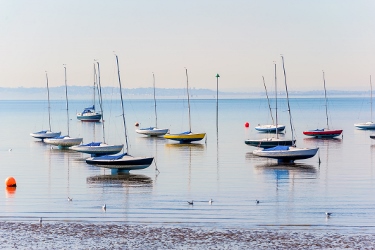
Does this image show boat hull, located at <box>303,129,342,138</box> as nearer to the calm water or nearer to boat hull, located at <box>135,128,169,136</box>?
the calm water

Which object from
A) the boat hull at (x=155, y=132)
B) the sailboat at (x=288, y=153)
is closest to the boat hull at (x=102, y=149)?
the sailboat at (x=288, y=153)

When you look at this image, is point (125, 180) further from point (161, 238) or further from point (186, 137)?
point (186, 137)

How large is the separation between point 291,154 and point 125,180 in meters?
17.9

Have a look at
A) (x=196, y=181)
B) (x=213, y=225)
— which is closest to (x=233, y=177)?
(x=196, y=181)

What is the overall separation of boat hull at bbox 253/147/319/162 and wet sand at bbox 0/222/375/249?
101 feet

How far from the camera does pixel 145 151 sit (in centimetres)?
8662

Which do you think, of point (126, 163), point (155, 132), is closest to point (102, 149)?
point (126, 163)

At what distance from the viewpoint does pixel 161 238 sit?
34812 millimetres

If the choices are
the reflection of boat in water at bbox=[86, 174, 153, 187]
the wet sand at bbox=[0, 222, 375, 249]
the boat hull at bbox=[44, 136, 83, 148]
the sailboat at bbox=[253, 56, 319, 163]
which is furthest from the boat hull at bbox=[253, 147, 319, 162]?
the wet sand at bbox=[0, 222, 375, 249]

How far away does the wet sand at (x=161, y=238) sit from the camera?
33.3m

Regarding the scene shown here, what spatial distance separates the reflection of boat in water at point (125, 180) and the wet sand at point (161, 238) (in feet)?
58.7

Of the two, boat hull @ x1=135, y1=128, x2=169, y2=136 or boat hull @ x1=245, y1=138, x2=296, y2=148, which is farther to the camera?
boat hull @ x1=135, y1=128, x2=169, y2=136

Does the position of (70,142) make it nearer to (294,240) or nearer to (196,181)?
(196,181)

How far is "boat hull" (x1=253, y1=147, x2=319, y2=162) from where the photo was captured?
67.2 meters
